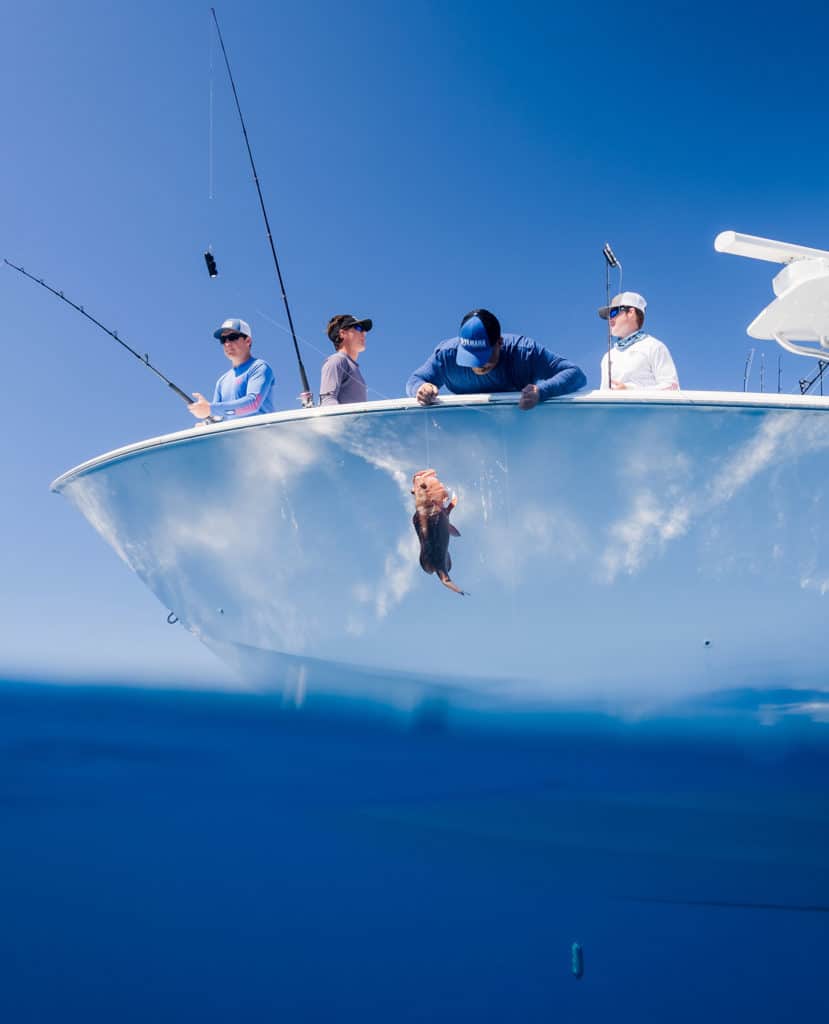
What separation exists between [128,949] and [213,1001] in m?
0.30

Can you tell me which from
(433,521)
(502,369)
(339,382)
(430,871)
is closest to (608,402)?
(502,369)

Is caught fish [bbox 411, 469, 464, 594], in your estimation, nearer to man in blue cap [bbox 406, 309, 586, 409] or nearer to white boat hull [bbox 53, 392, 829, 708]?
white boat hull [bbox 53, 392, 829, 708]

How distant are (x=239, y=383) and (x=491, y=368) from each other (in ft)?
6.40

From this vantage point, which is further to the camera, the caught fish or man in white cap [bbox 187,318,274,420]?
man in white cap [bbox 187,318,274,420]

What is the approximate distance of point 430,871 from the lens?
171cm

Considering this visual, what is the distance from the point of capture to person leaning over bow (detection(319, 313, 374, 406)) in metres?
3.40

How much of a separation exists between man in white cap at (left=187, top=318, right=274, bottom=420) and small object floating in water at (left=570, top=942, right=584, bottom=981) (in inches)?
126

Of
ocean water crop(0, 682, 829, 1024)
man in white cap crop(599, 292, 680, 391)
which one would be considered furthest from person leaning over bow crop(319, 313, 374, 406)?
ocean water crop(0, 682, 829, 1024)

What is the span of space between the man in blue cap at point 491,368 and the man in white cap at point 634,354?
0.64m

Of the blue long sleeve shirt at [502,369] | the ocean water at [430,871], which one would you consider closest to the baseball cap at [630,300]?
the blue long sleeve shirt at [502,369]

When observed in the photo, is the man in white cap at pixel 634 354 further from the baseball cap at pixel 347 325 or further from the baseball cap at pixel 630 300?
the baseball cap at pixel 347 325

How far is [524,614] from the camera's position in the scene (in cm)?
277

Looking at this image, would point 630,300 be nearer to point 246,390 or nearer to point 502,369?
point 502,369

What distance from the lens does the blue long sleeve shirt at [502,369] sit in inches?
111
